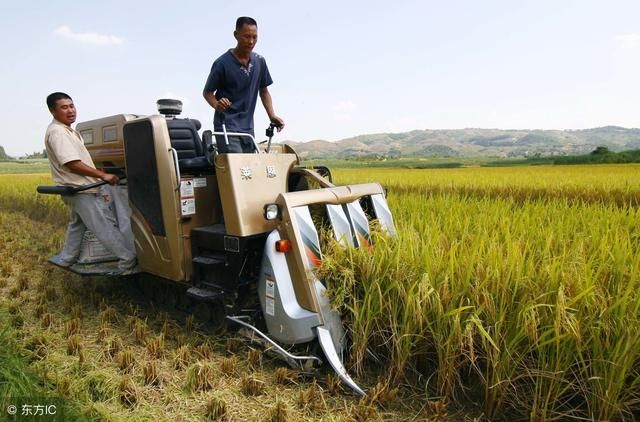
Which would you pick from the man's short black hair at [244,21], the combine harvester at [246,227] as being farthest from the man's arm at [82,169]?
the man's short black hair at [244,21]

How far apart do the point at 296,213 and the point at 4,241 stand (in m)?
6.44

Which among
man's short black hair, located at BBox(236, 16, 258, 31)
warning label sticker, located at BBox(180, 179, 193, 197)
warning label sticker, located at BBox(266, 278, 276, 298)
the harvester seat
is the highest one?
man's short black hair, located at BBox(236, 16, 258, 31)

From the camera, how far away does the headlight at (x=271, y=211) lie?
113 inches

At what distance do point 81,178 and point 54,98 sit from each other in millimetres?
797

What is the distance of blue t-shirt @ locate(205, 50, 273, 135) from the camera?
12.9 ft

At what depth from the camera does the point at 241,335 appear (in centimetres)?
317

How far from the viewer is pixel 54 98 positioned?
4066 millimetres

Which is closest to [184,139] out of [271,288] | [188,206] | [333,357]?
[188,206]

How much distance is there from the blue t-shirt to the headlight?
138cm

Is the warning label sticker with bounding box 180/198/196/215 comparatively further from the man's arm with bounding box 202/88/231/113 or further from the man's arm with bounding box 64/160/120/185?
the man's arm with bounding box 64/160/120/185

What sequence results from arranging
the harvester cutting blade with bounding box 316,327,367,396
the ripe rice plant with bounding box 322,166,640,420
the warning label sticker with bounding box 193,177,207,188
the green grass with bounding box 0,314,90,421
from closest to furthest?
the ripe rice plant with bounding box 322,166,640,420 < the green grass with bounding box 0,314,90,421 < the harvester cutting blade with bounding box 316,327,367,396 < the warning label sticker with bounding box 193,177,207,188

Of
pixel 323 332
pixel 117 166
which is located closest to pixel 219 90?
pixel 117 166

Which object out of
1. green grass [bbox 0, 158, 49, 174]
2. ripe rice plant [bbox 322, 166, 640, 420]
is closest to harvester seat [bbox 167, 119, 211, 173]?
ripe rice plant [bbox 322, 166, 640, 420]

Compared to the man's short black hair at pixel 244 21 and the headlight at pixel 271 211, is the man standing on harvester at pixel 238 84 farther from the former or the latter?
the headlight at pixel 271 211
